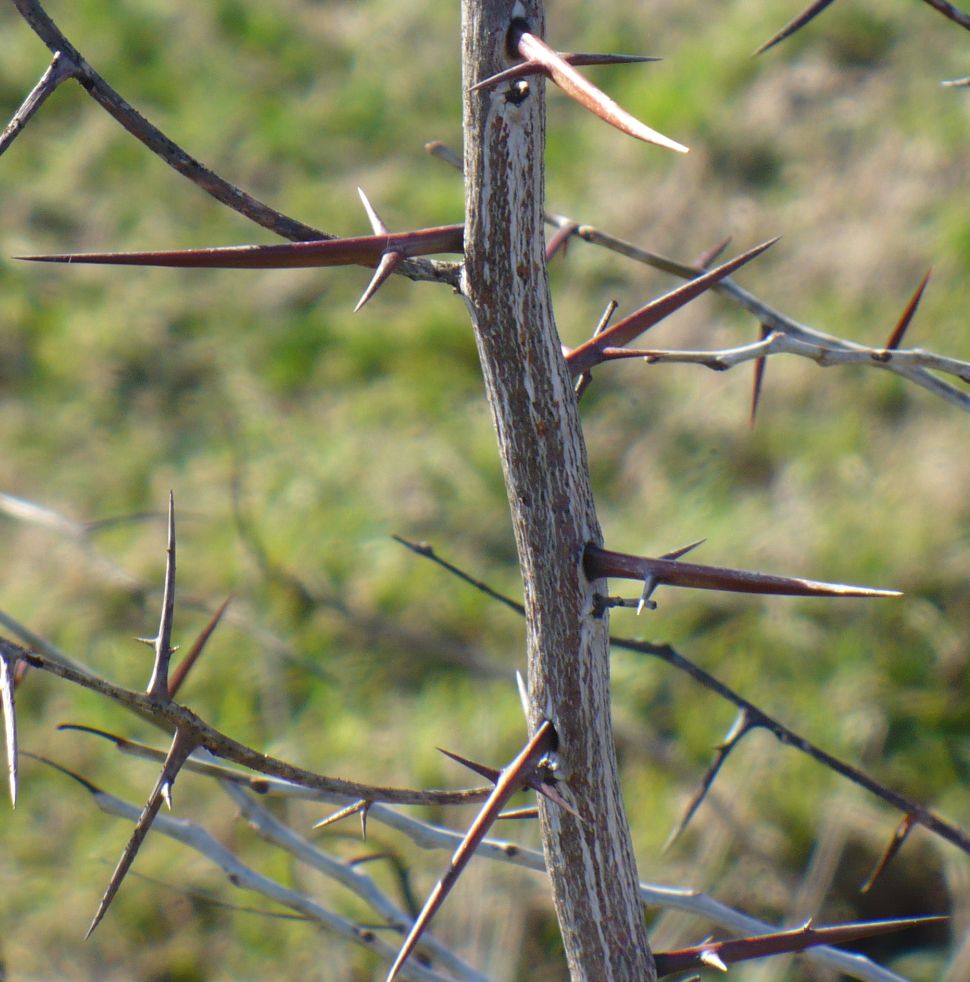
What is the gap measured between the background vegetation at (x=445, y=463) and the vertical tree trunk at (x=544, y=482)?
4.04 ft

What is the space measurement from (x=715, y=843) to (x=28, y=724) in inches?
75.1

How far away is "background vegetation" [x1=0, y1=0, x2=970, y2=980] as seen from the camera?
255cm

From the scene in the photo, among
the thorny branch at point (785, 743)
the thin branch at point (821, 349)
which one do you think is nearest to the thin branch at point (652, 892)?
the thorny branch at point (785, 743)

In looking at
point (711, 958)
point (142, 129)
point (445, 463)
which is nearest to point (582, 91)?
point (142, 129)

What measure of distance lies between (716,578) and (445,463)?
2.71 m

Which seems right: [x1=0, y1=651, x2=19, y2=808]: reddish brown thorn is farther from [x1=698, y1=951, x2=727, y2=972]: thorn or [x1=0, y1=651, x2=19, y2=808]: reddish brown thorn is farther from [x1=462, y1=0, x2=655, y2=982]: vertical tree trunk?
[x1=698, y1=951, x2=727, y2=972]: thorn

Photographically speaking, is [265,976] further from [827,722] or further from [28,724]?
[827,722]

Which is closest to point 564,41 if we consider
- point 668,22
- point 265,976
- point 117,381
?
point 668,22

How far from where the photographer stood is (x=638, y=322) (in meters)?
0.79

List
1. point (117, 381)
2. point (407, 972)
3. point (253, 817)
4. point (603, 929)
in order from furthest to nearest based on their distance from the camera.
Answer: point (117, 381) < point (253, 817) < point (407, 972) < point (603, 929)

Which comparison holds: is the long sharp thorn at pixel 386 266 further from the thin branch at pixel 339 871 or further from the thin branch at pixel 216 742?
the thin branch at pixel 339 871

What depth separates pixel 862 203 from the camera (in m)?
→ 3.64

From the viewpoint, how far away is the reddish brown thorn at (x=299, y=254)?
2.06 feet

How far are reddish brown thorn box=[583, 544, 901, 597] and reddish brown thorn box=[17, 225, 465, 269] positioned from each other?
23cm
